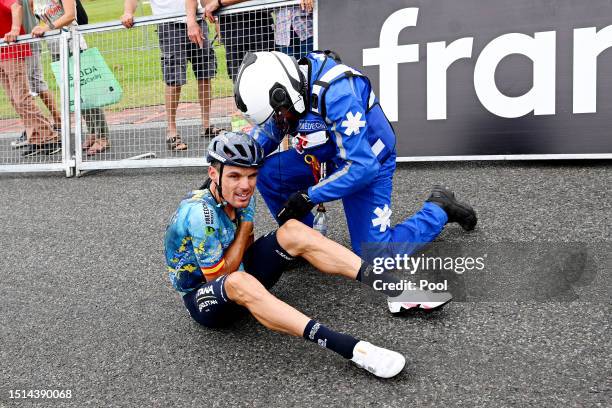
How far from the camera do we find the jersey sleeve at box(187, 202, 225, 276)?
124 inches

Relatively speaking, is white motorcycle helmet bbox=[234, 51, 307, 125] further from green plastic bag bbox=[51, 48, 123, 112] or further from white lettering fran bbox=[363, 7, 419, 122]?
green plastic bag bbox=[51, 48, 123, 112]

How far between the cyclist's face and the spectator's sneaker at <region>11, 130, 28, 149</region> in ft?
18.3

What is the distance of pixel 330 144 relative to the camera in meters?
3.99

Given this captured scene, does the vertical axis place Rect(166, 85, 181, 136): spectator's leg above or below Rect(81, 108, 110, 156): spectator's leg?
above

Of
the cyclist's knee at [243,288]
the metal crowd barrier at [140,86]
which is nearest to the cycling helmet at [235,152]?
the cyclist's knee at [243,288]

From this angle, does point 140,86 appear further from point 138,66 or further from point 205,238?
point 205,238

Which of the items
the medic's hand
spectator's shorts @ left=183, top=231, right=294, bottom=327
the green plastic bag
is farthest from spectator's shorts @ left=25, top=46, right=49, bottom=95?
spectator's shorts @ left=183, top=231, right=294, bottom=327

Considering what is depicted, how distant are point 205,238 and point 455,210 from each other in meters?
1.94

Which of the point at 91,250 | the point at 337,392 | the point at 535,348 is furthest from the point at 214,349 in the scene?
the point at 91,250

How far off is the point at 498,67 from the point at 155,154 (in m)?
3.79

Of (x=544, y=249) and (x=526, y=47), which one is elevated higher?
(x=526, y=47)

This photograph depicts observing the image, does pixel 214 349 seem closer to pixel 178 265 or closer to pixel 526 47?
pixel 178 265

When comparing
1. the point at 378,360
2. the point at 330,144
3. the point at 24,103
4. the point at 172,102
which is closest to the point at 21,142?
the point at 24,103

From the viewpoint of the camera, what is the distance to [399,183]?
564 centimetres
